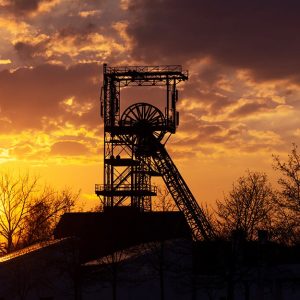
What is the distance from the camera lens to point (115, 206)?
76500 mm

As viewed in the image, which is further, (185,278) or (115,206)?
(115,206)

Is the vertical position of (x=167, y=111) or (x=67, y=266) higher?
(x=167, y=111)

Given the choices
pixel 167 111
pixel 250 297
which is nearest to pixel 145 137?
pixel 167 111

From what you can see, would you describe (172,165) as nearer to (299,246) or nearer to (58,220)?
(58,220)

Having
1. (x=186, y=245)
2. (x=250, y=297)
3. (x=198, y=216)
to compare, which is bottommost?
(x=250, y=297)

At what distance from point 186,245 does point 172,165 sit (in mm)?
29561

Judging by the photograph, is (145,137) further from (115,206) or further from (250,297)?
(250,297)

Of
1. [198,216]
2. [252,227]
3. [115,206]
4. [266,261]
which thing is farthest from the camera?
[115,206]

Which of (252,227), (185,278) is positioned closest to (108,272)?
(185,278)

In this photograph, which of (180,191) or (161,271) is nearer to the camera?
(161,271)

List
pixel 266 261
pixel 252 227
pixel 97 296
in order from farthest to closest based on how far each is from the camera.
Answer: pixel 97 296
pixel 252 227
pixel 266 261

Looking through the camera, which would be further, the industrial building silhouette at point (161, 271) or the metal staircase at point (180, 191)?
the metal staircase at point (180, 191)

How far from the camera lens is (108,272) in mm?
46938

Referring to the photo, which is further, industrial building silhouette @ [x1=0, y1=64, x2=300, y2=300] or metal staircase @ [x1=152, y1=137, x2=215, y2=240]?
metal staircase @ [x1=152, y1=137, x2=215, y2=240]
